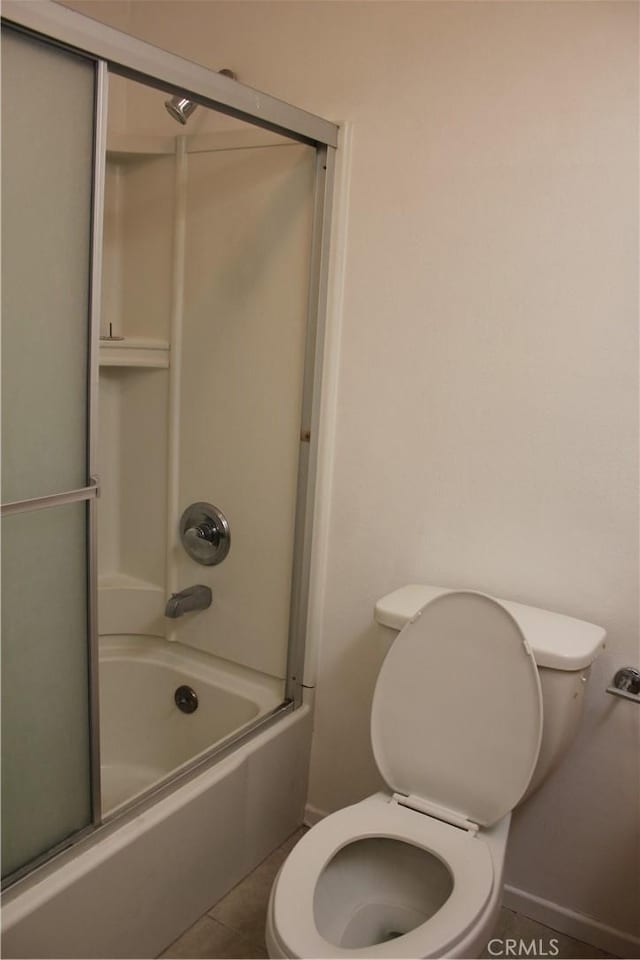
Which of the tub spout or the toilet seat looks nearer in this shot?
the toilet seat

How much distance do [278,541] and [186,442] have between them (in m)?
0.42

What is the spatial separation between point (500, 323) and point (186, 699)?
1374 millimetres

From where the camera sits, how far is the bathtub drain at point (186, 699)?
2.29 m

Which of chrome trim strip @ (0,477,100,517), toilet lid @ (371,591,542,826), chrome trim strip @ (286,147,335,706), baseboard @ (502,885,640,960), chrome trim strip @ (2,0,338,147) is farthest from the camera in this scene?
chrome trim strip @ (286,147,335,706)

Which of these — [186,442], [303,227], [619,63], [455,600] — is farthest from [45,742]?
[619,63]

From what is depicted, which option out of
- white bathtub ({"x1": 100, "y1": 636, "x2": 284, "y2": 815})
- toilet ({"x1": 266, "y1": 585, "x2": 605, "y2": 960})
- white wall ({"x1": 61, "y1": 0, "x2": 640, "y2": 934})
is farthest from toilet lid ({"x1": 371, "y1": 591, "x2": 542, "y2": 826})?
white bathtub ({"x1": 100, "y1": 636, "x2": 284, "y2": 815})

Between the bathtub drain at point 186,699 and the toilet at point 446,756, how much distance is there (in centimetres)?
74

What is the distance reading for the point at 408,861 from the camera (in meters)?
1.64

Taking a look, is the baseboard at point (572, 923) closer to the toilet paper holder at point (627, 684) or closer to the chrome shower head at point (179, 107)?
the toilet paper holder at point (627, 684)

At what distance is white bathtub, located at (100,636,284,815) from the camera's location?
224 centimetres

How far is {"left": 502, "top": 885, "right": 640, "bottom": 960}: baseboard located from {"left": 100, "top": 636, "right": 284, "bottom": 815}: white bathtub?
780mm

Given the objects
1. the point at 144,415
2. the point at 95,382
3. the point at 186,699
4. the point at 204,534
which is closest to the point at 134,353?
the point at 144,415

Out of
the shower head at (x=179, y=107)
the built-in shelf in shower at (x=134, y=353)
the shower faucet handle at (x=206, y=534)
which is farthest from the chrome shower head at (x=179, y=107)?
the shower faucet handle at (x=206, y=534)

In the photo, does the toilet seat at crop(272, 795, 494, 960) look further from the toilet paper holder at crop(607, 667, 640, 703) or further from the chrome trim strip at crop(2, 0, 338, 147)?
the chrome trim strip at crop(2, 0, 338, 147)
